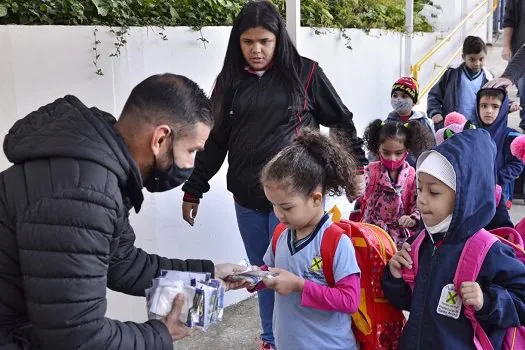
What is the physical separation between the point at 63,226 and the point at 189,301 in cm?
50

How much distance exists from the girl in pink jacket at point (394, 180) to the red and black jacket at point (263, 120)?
638 millimetres

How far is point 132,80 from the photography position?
354 centimetres

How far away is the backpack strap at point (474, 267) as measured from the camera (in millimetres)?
2059

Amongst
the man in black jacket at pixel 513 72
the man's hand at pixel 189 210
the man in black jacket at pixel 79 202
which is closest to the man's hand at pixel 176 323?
the man in black jacket at pixel 79 202

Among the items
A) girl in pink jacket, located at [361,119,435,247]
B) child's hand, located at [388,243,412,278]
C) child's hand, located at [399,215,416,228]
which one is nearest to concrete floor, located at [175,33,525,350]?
girl in pink jacket, located at [361,119,435,247]

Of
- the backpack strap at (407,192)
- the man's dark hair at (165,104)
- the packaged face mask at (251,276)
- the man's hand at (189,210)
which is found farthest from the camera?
the backpack strap at (407,192)

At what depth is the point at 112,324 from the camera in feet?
5.17

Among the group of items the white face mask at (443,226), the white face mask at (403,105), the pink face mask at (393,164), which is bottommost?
the pink face mask at (393,164)

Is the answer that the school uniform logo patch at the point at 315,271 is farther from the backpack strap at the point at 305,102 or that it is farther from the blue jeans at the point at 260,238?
the backpack strap at the point at 305,102

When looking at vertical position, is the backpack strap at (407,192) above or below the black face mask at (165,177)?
below

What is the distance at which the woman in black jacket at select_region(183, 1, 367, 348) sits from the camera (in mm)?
3053

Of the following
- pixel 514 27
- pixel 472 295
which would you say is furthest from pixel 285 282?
pixel 514 27

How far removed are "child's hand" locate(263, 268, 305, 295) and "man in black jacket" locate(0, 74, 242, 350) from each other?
541 mm

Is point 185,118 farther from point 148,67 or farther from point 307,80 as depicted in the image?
point 148,67
